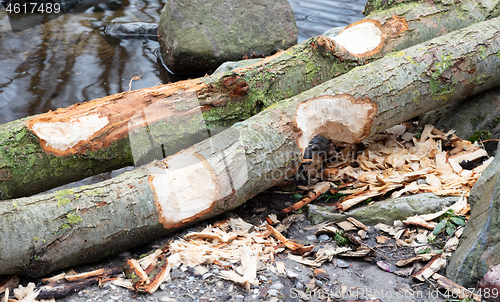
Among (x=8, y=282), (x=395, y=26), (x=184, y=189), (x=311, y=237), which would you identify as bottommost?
(x=8, y=282)

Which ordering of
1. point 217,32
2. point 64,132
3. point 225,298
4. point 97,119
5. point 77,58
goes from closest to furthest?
point 225,298, point 64,132, point 97,119, point 217,32, point 77,58

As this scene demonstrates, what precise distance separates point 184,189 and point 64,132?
1077 mm

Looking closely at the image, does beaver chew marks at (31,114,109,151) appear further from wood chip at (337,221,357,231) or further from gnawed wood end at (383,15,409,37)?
gnawed wood end at (383,15,409,37)

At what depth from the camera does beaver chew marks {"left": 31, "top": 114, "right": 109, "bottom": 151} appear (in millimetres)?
2814

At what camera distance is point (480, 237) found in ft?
6.33

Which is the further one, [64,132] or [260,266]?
[64,132]

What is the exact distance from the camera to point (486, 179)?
7.07 feet

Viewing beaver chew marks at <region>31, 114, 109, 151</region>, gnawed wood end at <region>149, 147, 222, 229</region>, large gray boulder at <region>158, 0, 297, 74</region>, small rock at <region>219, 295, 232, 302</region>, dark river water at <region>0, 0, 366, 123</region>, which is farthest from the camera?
large gray boulder at <region>158, 0, 297, 74</region>

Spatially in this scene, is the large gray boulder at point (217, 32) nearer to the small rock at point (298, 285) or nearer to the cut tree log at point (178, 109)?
the cut tree log at point (178, 109)

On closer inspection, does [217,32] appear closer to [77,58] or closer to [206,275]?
[77,58]

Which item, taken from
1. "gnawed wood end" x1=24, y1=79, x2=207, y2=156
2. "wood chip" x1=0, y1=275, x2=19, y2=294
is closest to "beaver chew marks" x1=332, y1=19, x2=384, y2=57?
"gnawed wood end" x1=24, y1=79, x2=207, y2=156

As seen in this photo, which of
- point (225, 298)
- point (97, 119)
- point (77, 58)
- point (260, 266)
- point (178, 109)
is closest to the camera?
point (225, 298)

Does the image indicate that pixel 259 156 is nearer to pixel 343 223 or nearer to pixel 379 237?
pixel 343 223

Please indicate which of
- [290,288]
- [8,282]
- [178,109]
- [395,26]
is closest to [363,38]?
[395,26]
